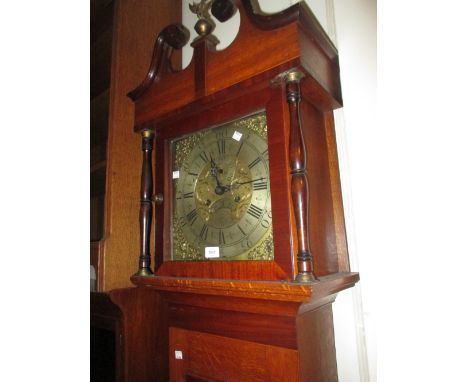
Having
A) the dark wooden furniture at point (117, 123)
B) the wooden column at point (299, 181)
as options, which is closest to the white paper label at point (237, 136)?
the wooden column at point (299, 181)

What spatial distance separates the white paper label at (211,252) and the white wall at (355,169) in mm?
401

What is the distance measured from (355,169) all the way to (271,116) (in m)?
0.33

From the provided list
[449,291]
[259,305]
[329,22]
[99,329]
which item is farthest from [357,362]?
[329,22]

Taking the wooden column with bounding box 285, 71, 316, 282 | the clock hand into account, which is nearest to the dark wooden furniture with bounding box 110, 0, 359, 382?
the wooden column with bounding box 285, 71, 316, 282

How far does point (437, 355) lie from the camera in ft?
0.98

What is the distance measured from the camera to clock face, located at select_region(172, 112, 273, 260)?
765 millimetres

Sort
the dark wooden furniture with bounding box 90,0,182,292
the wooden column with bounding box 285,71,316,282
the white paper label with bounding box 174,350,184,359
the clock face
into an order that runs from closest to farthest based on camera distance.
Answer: the wooden column with bounding box 285,71,316,282 → the clock face → the white paper label with bounding box 174,350,184,359 → the dark wooden furniture with bounding box 90,0,182,292

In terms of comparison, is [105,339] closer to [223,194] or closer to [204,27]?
[223,194]

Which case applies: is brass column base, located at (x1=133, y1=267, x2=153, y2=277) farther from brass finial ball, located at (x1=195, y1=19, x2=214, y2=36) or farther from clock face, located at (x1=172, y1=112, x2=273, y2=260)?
brass finial ball, located at (x1=195, y1=19, x2=214, y2=36)

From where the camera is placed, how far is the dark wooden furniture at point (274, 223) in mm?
682

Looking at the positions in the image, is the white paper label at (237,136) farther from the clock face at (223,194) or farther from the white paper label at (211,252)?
the white paper label at (211,252)

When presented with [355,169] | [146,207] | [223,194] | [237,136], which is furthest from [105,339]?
[355,169]
